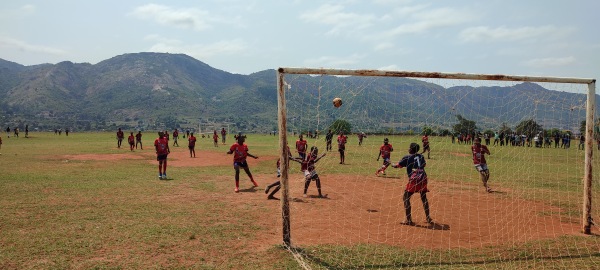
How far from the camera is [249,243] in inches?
316

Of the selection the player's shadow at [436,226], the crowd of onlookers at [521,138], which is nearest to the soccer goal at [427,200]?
the player's shadow at [436,226]

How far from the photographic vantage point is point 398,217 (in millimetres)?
10188

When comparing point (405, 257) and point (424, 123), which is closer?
point (405, 257)

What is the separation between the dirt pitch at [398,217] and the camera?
8.42m

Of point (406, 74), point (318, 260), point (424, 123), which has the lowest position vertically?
point (318, 260)

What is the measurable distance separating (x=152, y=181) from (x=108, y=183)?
162 centimetres

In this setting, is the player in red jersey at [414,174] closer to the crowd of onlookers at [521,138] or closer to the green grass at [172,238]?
A: the green grass at [172,238]

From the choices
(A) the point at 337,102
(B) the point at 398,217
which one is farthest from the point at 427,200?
(A) the point at 337,102

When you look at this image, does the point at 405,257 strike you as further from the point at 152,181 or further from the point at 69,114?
the point at 69,114

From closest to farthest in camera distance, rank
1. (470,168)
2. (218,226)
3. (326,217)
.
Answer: (218,226)
(326,217)
(470,168)

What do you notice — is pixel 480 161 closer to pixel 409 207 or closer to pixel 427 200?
pixel 427 200

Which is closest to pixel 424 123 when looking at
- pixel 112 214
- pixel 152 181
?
pixel 112 214

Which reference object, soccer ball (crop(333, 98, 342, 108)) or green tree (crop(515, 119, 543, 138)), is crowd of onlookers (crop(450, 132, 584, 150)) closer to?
green tree (crop(515, 119, 543, 138))

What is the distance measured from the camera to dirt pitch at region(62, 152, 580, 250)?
8.42 m
